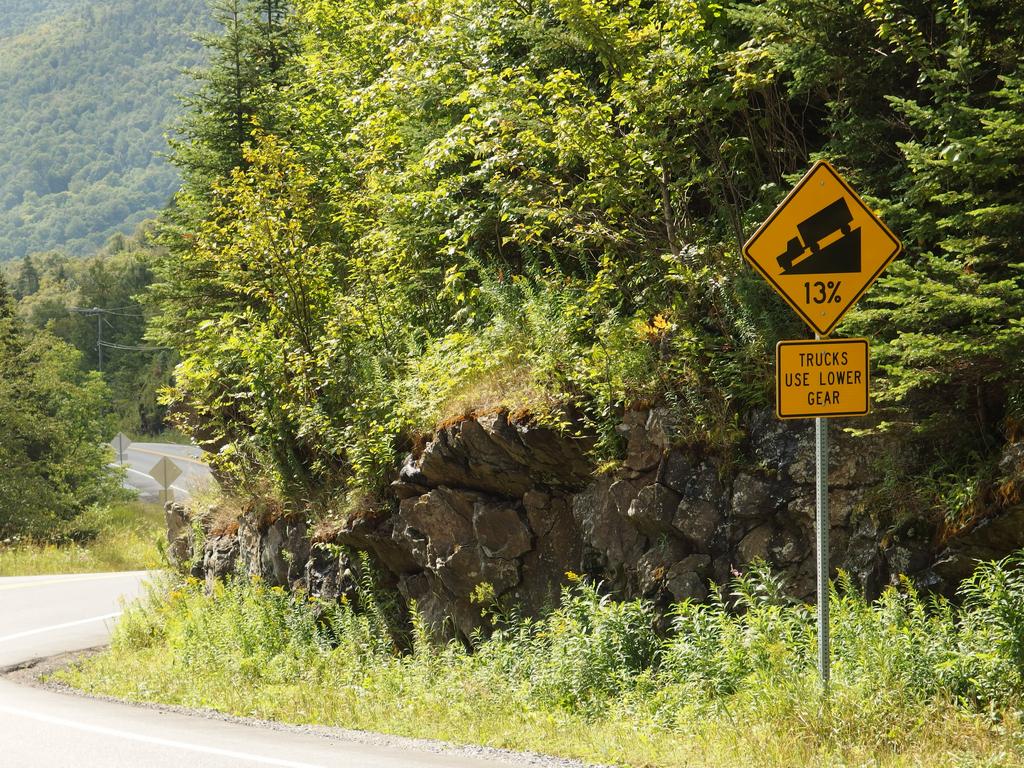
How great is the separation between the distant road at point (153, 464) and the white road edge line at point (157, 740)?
35.8 m

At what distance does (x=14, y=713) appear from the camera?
33.2 ft

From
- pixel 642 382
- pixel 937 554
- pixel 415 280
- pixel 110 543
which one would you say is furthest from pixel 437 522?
pixel 110 543

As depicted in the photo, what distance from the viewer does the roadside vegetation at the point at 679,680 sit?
6695 millimetres

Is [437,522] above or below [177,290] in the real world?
below

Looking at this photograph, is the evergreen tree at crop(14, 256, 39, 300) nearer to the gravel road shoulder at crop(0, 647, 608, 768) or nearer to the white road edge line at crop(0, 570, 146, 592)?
the white road edge line at crop(0, 570, 146, 592)

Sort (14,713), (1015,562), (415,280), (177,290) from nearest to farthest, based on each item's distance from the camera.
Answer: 1. (1015,562)
2. (14,713)
3. (415,280)
4. (177,290)

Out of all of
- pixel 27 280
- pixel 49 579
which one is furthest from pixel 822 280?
pixel 27 280

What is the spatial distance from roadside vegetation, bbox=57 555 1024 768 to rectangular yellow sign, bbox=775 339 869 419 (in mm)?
1596

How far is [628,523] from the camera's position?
33.4ft

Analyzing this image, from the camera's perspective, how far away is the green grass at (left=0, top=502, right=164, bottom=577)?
27422mm

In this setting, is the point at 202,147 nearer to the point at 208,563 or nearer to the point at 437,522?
the point at 208,563

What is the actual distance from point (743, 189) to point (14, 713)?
361 inches

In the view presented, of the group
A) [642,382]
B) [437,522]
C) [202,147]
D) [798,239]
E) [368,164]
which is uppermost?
[202,147]

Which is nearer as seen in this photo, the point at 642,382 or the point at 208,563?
the point at 642,382
